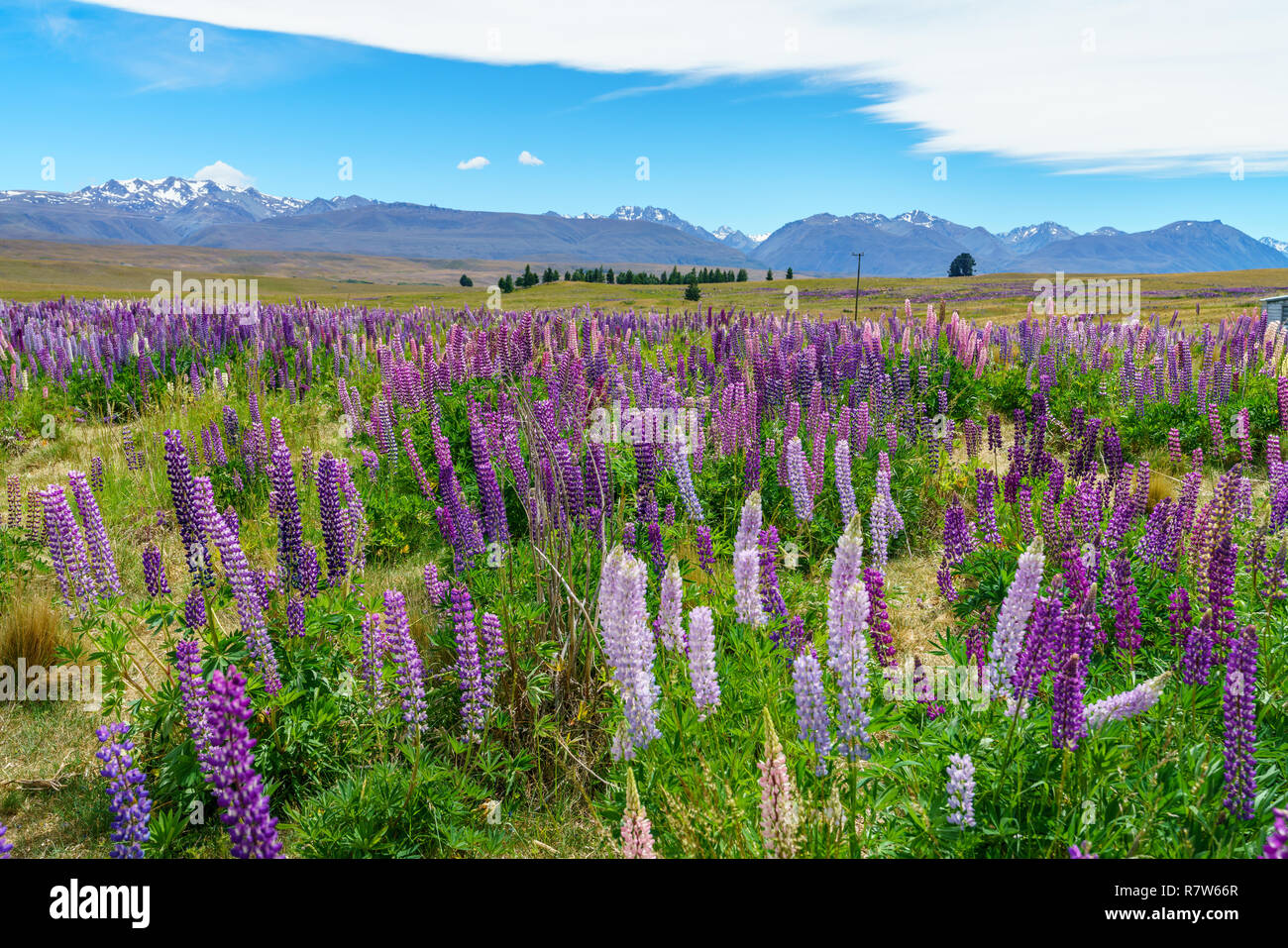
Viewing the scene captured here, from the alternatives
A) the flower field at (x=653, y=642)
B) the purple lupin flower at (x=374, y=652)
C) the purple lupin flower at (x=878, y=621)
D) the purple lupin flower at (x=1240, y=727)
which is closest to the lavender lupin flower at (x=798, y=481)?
the flower field at (x=653, y=642)

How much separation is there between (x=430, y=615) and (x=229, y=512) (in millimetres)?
1441

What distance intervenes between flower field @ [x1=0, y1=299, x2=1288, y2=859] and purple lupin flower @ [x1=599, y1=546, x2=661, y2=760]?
0.05 ft

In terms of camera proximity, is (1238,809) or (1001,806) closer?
(1238,809)

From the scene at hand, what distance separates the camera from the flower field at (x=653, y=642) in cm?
277

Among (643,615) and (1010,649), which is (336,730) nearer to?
(643,615)

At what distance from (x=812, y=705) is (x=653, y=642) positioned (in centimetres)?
81

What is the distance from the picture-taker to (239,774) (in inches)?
89.1

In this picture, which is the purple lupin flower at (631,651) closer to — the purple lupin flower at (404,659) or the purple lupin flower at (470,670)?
the purple lupin flower at (470,670)

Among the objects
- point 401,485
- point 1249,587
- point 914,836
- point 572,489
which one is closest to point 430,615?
point 572,489

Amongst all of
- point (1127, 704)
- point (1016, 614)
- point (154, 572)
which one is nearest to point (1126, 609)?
point (1127, 704)

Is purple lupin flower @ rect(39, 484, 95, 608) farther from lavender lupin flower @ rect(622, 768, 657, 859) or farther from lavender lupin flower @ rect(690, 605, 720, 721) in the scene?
lavender lupin flower @ rect(622, 768, 657, 859)

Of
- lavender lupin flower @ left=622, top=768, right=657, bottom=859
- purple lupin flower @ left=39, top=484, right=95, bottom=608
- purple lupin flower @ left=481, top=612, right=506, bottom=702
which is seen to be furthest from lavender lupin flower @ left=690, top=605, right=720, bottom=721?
purple lupin flower @ left=39, top=484, right=95, bottom=608

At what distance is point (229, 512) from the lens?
184 inches

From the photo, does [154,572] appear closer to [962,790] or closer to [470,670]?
[470,670]
